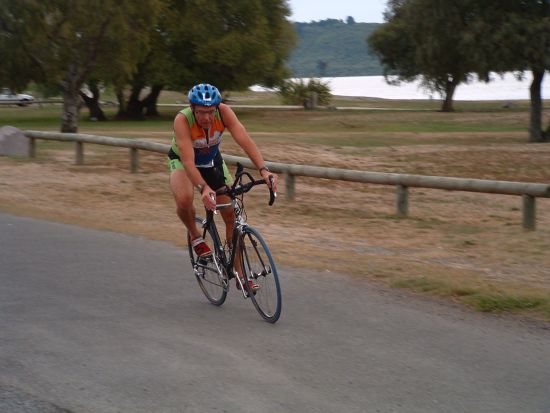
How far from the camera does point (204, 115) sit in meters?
7.30

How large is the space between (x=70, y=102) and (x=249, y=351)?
25754 millimetres

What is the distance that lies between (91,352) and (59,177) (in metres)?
12.5

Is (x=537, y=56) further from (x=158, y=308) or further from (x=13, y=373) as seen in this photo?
(x=13, y=373)

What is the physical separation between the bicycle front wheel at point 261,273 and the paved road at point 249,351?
14cm

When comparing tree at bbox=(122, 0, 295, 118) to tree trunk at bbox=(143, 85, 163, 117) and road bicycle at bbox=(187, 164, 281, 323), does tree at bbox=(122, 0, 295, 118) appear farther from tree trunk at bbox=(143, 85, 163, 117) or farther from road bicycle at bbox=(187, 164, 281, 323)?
road bicycle at bbox=(187, 164, 281, 323)

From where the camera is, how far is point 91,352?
6445 millimetres

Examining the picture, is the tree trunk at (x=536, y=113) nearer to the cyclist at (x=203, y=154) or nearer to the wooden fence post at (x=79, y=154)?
the wooden fence post at (x=79, y=154)

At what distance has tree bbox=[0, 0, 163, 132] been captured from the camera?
29031 mm

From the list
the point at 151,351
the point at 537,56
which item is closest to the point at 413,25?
the point at 537,56

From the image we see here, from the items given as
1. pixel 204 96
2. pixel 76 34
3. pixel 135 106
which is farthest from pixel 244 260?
pixel 135 106

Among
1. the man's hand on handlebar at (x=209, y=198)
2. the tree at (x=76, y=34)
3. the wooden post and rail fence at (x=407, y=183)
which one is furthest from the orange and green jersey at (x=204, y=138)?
the tree at (x=76, y=34)

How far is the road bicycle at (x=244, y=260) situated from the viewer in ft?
23.7

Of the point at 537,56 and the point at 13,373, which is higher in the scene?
the point at 537,56

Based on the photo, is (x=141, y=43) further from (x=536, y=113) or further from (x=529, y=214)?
(x=529, y=214)
